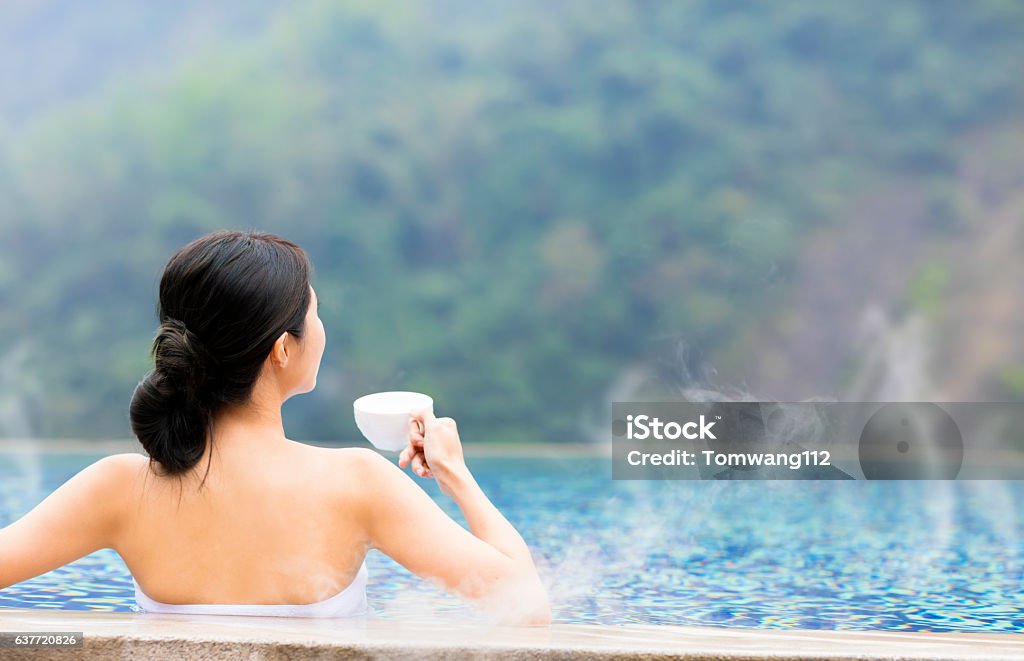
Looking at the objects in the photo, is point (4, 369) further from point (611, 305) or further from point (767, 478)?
point (767, 478)

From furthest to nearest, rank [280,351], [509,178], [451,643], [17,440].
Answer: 1. [509,178]
2. [17,440]
3. [280,351]
4. [451,643]

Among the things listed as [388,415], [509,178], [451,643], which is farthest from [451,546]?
[509,178]

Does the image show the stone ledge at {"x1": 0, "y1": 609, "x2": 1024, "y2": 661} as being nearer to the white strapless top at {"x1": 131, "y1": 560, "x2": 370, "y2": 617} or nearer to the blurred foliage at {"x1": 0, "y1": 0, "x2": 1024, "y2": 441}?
the white strapless top at {"x1": 131, "y1": 560, "x2": 370, "y2": 617}

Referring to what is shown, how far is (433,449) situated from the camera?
3.73 ft

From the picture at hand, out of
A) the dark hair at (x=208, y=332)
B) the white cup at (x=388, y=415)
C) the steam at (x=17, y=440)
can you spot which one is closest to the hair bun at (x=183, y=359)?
the dark hair at (x=208, y=332)

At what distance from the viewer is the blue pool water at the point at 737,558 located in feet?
6.16

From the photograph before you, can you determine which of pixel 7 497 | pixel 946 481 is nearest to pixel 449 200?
pixel 946 481

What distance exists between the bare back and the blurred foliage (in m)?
9.75

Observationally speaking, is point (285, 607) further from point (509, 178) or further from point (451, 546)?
point (509, 178)

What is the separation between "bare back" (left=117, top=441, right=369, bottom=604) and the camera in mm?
1079

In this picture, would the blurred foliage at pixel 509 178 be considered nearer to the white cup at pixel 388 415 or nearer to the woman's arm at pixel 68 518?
the white cup at pixel 388 415

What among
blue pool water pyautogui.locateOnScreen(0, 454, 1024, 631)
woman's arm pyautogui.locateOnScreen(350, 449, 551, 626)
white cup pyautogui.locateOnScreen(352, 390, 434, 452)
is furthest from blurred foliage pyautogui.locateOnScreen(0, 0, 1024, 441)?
woman's arm pyautogui.locateOnScreen(350, 449, 551, 626)

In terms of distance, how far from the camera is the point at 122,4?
12.9 m

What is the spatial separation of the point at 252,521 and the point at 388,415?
0.61 feet
